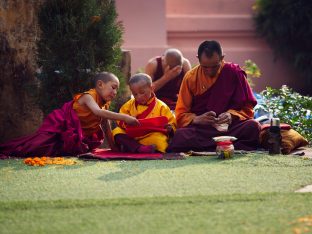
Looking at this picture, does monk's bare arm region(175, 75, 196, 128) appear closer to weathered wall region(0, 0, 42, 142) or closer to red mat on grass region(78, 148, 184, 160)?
red mat on grass region(78, 148, 184, 160)

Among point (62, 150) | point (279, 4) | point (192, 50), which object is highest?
point (279, 4)

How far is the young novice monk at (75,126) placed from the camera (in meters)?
6.89

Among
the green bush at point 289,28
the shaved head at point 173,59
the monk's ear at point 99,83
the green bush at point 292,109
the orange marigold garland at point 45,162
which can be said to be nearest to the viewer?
the orange marigold garland at point 45,162

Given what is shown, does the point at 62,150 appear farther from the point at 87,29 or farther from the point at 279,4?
the point at 279,4

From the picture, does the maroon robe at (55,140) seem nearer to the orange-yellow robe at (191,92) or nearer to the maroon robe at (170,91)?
the orange-yellow robe at (191,92)

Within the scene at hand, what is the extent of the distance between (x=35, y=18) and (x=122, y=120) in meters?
1.79

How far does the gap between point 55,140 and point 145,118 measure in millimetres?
924

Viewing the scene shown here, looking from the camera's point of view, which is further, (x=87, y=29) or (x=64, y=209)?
(x=87, y=29)

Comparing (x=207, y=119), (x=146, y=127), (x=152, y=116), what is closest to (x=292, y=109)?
(x=207, y=119)

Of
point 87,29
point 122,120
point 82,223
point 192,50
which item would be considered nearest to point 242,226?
point 82,223

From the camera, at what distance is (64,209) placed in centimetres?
416

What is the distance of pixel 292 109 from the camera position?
8.38 m

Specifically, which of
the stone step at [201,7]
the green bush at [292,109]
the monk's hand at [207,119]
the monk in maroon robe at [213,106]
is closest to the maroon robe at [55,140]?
the monk in maroon robe at [213,106]

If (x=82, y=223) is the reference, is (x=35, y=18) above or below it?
above
